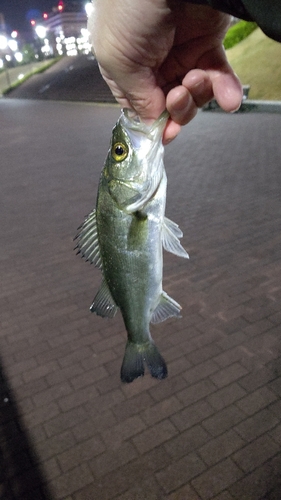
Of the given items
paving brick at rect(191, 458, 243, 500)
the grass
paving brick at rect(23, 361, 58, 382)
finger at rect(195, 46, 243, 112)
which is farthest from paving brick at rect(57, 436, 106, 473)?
the grass

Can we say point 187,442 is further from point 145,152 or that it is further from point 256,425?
point 145,152

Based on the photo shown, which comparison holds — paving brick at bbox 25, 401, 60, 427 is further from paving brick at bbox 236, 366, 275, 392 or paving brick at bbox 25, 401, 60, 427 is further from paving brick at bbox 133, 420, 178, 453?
paving brick at bbox 236, 366, 275, 392

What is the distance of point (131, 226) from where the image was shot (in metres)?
2.05

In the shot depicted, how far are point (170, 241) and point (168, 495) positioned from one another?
6.52 feet

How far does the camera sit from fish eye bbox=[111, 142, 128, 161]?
2010mm

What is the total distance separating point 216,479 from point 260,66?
839 inches

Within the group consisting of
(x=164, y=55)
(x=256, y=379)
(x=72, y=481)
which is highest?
(x=164, y=55)

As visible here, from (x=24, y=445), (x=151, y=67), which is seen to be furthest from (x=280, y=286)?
(x=151, y=67)

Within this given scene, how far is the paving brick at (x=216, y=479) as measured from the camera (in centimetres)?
296

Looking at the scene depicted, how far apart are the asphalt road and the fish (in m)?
25.7

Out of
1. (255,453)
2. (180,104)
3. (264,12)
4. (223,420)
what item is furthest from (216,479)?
(264,12)

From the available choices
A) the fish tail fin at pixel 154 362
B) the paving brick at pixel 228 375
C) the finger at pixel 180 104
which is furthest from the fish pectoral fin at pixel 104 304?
the paving brick at pixel 228 375

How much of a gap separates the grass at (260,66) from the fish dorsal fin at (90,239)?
19.0m

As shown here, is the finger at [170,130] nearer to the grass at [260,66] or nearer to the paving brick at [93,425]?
the paving brick at [93,425]
